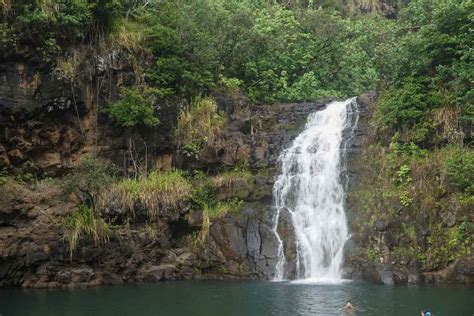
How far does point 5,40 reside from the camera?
24.0 m

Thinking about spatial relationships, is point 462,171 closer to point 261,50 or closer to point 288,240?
point 288,240

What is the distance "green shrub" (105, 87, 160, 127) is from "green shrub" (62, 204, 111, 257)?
15.9ft

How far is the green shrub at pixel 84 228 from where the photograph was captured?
22656 millimetres

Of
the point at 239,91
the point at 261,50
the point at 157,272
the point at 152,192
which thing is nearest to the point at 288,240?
the point at 157,272

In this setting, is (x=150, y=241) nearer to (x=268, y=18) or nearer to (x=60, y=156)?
(x=60, y=156)

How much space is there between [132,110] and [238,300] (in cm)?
1110

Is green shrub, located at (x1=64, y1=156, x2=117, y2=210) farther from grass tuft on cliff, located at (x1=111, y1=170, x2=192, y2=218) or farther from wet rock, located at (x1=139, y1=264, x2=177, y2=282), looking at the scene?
wet rock, located at (x1=139, y1=264, x2=177, y2=282)

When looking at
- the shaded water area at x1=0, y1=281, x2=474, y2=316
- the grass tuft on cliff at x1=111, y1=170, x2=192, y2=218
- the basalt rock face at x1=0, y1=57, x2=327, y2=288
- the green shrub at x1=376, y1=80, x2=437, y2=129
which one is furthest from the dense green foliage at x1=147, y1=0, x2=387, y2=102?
the shaded water area at x1=0, y1=281, x2=474, y2=316

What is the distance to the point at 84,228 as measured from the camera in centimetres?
2289

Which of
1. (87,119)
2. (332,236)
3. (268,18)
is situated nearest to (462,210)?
(332,236)

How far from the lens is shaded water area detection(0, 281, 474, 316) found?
667 inches

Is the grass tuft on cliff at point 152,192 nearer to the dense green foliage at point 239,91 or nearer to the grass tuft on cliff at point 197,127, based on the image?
the dense green foliage at point 239,91

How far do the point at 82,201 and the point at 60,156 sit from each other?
3.16m

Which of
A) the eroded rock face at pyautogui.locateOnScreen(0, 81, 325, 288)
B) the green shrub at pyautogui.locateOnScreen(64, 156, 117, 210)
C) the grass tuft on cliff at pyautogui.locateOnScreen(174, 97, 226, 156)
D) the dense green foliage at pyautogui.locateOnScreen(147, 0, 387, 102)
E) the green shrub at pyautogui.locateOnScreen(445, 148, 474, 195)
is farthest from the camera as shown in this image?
the dense green foliage at pyautogui.locateOnScreen(147, 0, 387, 102)
